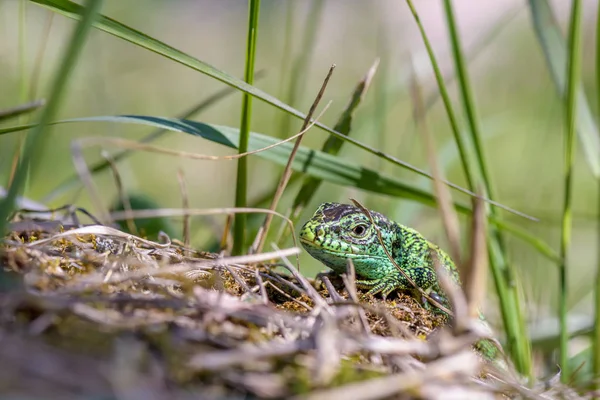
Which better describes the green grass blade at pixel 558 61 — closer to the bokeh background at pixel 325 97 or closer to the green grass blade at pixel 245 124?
the bokeh background at pixel 325 97

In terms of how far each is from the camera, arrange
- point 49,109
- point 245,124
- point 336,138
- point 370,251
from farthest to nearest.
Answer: point 336,138, point 370,251, point 245,124, point 49,109

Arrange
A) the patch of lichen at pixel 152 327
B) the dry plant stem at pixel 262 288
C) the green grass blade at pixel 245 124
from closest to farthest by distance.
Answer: the patch of lichen at pixel 152 327 → the dry plant stem at pixel 262 288 → the green grass blade at pixel 245 124

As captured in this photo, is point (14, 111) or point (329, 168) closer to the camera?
point (14, 111)

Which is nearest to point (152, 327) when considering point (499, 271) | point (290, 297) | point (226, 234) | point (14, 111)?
point (290, 297)

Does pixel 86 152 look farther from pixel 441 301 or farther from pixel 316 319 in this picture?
pixel 316 319

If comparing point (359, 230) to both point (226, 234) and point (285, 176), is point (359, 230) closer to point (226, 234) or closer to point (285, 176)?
point (285, 176)

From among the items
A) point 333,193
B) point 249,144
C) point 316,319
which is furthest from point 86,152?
point 316,319

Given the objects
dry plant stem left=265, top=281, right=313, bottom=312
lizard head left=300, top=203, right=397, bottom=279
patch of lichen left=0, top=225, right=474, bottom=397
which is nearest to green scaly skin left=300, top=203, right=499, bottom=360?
lizard head left=300, top=203, right=397, bottom=279

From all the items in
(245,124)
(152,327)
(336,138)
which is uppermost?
(245,124)

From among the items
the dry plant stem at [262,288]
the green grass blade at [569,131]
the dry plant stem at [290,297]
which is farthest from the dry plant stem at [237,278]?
the green grass blade at [569,131]
